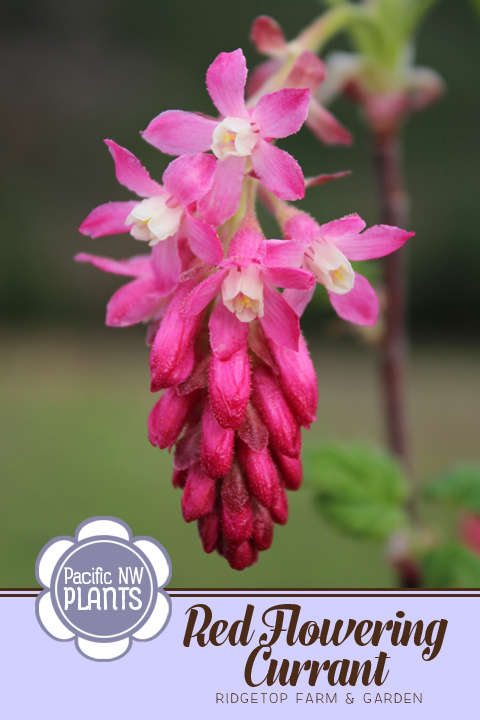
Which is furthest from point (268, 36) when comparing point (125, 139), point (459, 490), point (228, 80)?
point (125, 139)

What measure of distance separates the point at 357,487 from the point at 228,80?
63cm

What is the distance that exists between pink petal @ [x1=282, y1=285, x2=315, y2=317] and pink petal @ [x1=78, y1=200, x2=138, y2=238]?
0.45 feet

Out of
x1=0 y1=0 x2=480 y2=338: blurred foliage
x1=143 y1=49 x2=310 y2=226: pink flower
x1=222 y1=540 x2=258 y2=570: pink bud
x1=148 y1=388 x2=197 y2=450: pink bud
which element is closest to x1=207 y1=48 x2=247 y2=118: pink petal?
x1=143 y1=49 x2=310 y2=226: pink flower

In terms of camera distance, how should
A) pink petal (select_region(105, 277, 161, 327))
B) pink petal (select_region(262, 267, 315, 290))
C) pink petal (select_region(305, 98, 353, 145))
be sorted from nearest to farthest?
pink petal (select_region(262, 267, 315, 290)), pink petal (select_region(105, 277, 161, 327)), pink petal (select_region(305, 98, 353, 145))

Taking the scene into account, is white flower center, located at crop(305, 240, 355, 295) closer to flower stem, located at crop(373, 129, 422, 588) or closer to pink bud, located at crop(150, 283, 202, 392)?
pink bud, located at crop(150, 283, 202, 392)

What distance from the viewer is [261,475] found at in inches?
19.5

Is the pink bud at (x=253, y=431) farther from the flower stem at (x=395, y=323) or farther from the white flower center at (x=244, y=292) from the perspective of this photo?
the flower stem at (x=395, y=323)

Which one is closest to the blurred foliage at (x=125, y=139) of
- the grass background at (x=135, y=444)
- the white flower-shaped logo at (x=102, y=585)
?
the grass background at (x=135, y=444)

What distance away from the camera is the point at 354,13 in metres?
0.80

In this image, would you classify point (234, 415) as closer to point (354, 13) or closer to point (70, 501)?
point (354, 13)

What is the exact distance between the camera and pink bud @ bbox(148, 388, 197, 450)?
1.64ft

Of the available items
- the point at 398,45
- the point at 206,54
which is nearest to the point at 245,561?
the point at 398,45

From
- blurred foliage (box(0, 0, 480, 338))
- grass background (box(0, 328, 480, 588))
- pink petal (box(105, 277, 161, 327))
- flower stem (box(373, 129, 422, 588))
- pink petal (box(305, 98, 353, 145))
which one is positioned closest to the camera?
pink petal (box(105, 277, 161, 327))

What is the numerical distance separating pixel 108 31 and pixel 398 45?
122 inches
